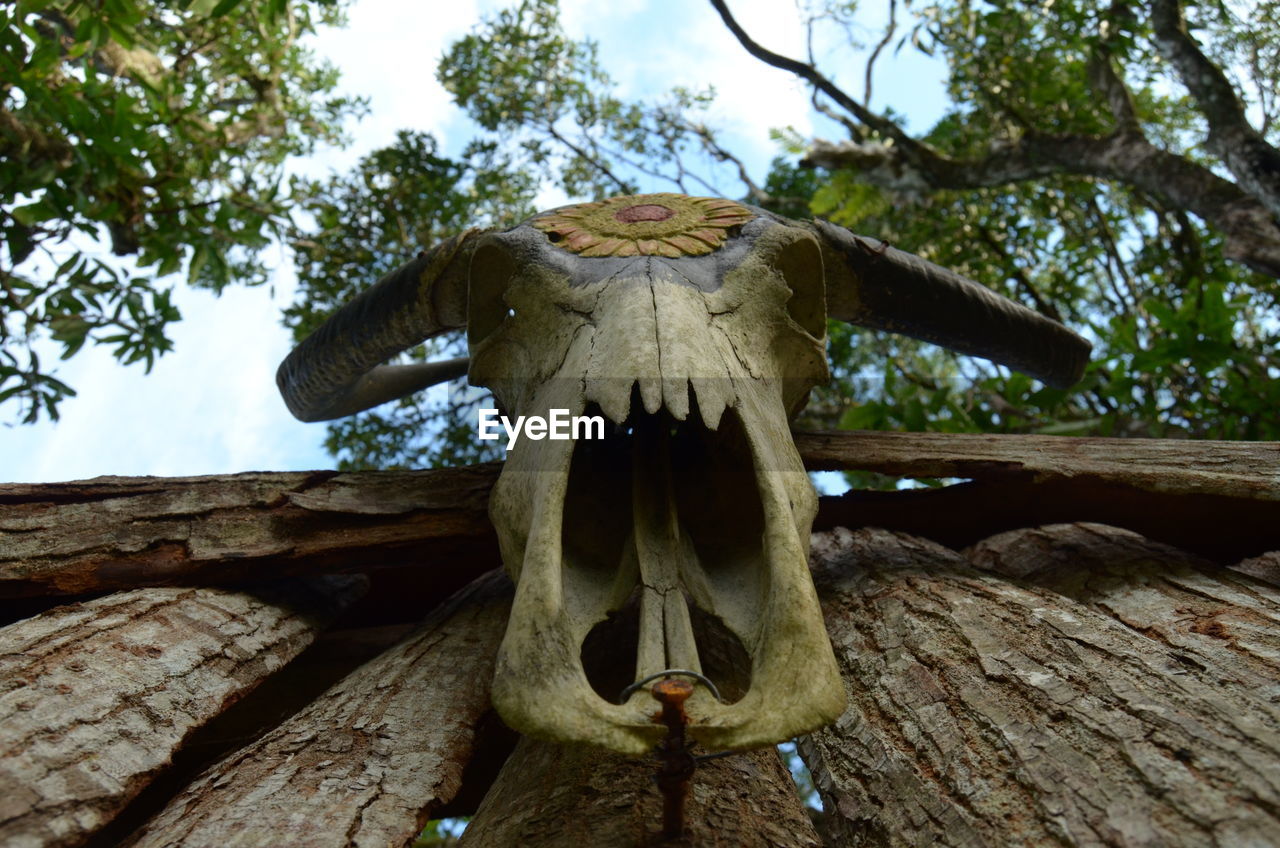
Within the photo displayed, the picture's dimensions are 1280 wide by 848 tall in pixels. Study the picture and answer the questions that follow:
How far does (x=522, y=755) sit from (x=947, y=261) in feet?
22.3

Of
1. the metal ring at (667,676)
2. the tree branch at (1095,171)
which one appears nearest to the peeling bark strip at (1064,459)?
the metal ring at (667,676)

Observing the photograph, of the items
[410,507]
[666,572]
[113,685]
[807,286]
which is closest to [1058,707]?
[666,572]

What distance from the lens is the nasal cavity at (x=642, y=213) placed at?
8.54 feet

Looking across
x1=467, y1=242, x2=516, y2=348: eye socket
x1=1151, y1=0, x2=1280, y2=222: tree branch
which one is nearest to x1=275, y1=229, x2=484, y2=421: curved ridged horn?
x1=467, y1=242, x2=516, y2=348: eye socket

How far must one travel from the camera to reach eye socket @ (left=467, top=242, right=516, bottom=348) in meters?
2.50

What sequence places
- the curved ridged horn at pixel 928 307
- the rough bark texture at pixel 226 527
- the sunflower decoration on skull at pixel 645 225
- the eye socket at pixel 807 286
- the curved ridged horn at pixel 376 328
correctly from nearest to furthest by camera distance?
the rough bark texture at pixel 226 527 < the sunflower decoration on skull at pixel 645 225 < the eye socket at pixel 807 286 < the curved ridged horn at pixel 376 328 < the curved ridged horn at pixel 928 307

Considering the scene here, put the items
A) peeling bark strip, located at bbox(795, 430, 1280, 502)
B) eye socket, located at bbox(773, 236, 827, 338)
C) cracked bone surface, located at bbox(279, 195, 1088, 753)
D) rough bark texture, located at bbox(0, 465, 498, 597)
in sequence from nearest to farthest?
cracked bone surface, located at bbox(279, 195, 1088, 753), rough bark texture, located at bbox(0, 465, 498, 597), peeling bark strip, located at bbox(795, 430, 1280, 502), eye socket, located at bbox(773, 236, 827, 338)

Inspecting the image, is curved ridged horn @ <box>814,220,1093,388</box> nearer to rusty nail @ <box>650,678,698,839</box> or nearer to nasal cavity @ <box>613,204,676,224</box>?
nasal cavity @ <box>613,204,676,224</box>

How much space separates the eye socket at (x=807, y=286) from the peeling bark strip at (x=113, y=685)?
4.96 ft

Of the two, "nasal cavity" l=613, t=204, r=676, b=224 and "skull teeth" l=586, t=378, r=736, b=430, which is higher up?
"nasal cavity" l=613, t=204, r=676, b=224

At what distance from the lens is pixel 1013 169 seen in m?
6.69

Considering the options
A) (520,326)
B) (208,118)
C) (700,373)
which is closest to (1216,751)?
(700,373)

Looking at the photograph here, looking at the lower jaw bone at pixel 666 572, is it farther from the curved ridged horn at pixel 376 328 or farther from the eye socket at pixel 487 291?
the curved ridged horn at pixel 376 328

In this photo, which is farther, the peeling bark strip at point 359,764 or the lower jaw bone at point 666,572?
the peeling bark strip at point 359,764
